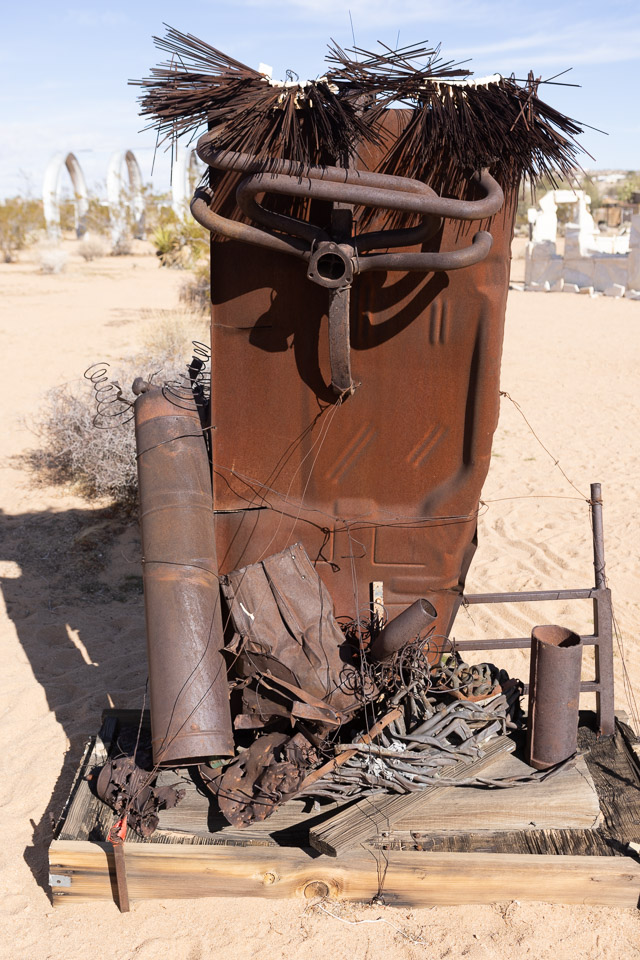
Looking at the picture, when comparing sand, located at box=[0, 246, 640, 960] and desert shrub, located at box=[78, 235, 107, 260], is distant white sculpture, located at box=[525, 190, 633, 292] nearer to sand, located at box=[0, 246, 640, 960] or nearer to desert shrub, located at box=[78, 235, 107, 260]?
sand, located at box=[0, 246, 640, 960]

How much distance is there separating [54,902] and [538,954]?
5.23 ft

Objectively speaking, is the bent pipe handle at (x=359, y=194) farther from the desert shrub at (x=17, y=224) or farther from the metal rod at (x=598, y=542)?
the desert shrub at (x=17, y=224)

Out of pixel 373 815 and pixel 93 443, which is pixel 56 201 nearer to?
pixel 93 443

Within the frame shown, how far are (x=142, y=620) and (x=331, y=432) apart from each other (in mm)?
2382

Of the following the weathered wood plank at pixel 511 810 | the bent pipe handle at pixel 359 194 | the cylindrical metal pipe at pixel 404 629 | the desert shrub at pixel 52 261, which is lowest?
the weathered wood plank at pixel 511 810

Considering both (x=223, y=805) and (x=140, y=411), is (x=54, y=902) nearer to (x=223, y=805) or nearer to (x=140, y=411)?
(x=223, y=805)

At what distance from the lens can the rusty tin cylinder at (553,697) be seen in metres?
2.93

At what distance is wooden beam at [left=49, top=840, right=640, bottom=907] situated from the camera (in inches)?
108

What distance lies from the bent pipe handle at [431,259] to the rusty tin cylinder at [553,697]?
1.33m

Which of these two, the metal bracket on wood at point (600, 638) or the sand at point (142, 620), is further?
the metal bracket on wood at point (600, 638)

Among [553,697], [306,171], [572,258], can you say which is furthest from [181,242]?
[553,697]

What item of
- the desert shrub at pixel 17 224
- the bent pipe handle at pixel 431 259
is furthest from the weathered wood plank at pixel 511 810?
the desert shrub at pixel 17 224

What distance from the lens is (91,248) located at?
27953 millimetres

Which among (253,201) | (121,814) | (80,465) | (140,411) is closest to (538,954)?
(121,814)
